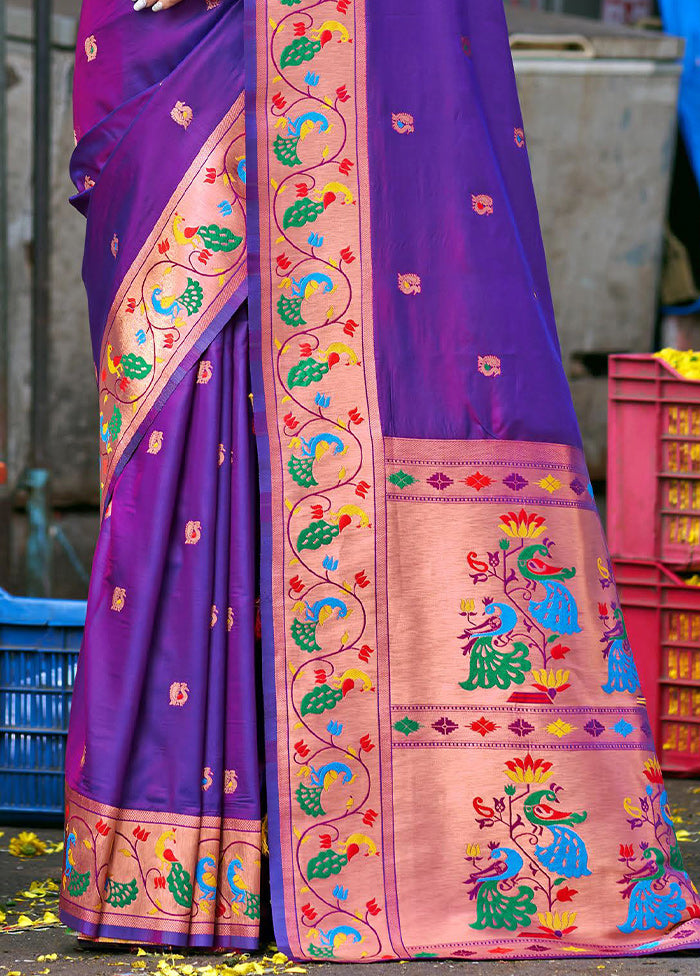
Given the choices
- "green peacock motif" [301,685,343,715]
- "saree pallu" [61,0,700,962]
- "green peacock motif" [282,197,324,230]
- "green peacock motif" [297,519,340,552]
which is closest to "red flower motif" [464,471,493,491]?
"saree pallu" [61,0,700,962]

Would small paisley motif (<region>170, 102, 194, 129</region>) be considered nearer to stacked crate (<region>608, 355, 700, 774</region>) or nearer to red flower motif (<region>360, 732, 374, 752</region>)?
red flower motif (<region>360, 732, 374, 752</region>)

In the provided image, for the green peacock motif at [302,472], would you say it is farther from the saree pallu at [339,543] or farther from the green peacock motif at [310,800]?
the green peacock motif at [310,800]

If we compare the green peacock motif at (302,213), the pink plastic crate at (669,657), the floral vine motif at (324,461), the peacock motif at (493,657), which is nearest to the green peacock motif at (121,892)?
the floral vine motif at (324,461)

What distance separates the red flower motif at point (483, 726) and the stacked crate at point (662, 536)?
69.8 inches

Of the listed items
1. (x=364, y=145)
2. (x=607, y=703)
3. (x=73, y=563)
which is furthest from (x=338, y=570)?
(x=73, y=563)

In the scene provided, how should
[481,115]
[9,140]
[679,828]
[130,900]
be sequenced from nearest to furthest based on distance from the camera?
[130,900]
[481,115]
[679,828]
[9,140]

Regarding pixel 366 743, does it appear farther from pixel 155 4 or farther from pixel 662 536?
pixel 662 536

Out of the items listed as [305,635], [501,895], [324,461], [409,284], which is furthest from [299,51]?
[501,895]

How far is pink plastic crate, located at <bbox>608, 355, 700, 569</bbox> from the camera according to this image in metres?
4.68

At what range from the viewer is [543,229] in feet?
24.1

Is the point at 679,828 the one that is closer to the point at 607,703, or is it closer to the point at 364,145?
the point at 607,703

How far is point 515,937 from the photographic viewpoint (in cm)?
297

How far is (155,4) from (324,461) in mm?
977

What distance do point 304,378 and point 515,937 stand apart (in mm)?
1149
